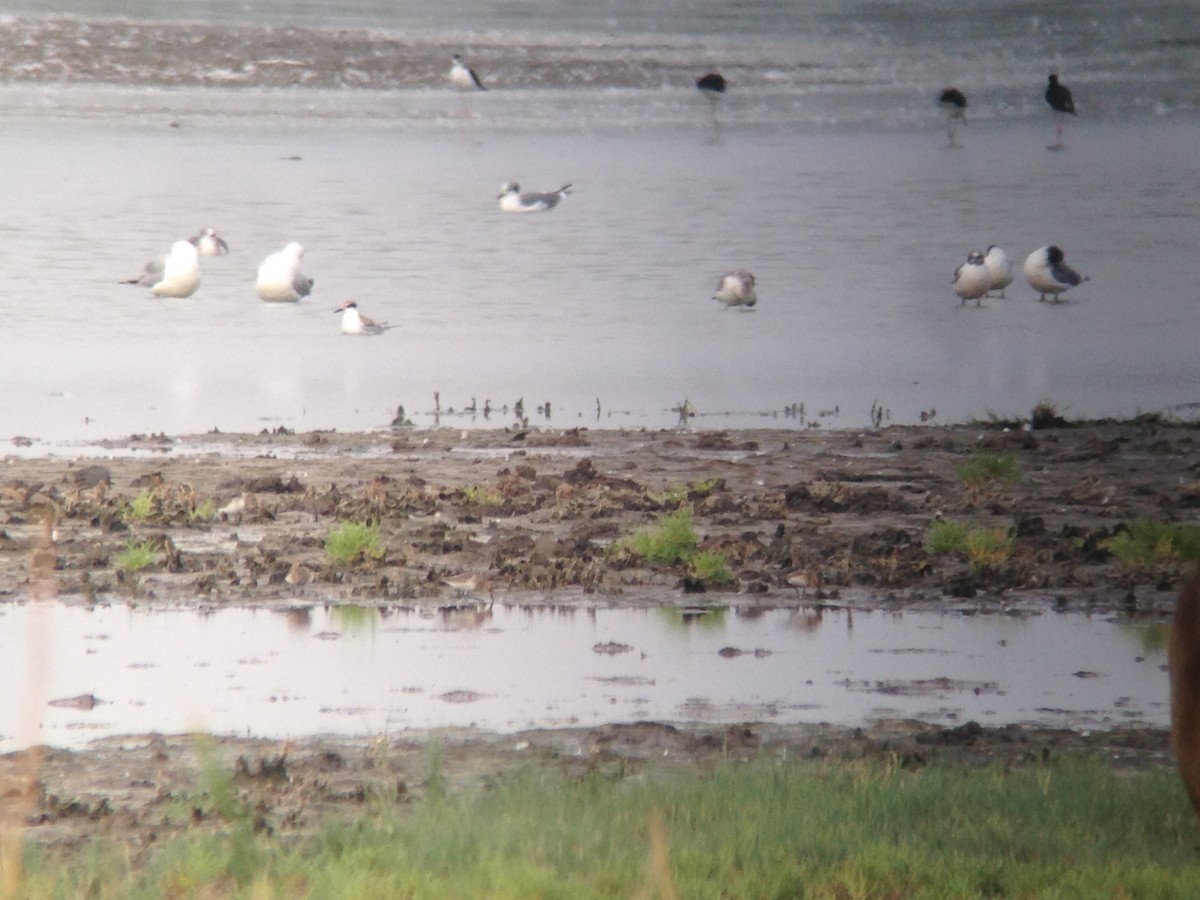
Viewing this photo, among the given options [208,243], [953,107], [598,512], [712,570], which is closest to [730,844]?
[712,570]

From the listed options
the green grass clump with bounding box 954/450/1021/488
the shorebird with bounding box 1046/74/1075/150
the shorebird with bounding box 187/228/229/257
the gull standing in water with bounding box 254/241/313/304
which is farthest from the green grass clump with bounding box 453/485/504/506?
the shorebird with bounding box 1046/74/1075/150

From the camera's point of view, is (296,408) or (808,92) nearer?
(296,408)

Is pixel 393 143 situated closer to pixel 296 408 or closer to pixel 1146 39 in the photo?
pixel 1146 39

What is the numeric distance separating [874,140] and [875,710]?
36753 mm

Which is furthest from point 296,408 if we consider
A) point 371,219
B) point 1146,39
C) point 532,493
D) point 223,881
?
point 1146,39

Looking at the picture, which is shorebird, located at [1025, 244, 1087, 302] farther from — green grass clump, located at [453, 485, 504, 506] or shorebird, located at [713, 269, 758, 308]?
green grass clump, located at [453, 485, 504, 506]

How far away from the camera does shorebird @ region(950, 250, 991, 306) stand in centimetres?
2559

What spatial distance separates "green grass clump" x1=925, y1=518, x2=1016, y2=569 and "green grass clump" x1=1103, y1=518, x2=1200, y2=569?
1.76 feet

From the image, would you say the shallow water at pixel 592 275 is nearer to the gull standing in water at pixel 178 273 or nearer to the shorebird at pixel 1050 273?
the gull standing in water at pixel 178 273

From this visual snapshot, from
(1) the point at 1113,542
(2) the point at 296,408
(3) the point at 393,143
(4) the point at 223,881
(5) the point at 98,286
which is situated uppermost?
(3) the point at 393,143

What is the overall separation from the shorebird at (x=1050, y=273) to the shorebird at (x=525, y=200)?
33.3ft

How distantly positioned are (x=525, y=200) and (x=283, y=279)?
377 inches

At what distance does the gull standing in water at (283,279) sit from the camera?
2519 cm

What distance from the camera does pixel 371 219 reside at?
36.7 metres
